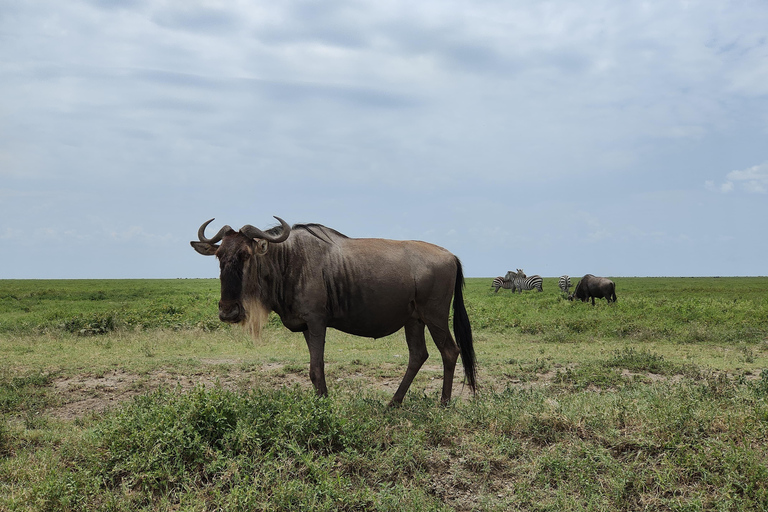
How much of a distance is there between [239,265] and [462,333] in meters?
3.27

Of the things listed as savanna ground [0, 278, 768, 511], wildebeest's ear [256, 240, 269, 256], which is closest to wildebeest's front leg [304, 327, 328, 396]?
savanna ground [0, 278, 768, 511]

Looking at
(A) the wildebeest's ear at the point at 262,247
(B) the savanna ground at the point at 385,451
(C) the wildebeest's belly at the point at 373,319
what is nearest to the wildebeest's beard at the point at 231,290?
(A) the wildebeest's ear at the point at 262,247

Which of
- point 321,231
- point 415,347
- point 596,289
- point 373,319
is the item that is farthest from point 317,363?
point 596,289

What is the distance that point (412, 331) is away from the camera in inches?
302

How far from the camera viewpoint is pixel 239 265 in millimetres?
6438

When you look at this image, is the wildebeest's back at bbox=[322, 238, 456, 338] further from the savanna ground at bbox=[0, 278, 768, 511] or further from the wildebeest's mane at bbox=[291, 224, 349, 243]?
the savanna ground at bbox=[0, 278, 768, 511]

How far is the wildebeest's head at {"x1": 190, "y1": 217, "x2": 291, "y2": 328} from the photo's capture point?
6391 mm

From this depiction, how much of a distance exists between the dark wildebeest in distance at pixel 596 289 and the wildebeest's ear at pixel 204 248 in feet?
74.1

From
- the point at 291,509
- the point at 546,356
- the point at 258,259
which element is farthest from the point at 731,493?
the point at 546,356

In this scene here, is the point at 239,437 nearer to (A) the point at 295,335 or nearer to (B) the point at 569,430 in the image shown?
(B) the point at 569,430

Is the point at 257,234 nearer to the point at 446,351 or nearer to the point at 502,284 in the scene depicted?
the point at 446,351

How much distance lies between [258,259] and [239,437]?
2164 millimetres

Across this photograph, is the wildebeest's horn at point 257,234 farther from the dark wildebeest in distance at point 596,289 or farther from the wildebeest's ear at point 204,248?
the dark wildebeest in distance at point 596,289

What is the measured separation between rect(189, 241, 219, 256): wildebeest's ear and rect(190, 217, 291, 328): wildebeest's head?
21 cm
